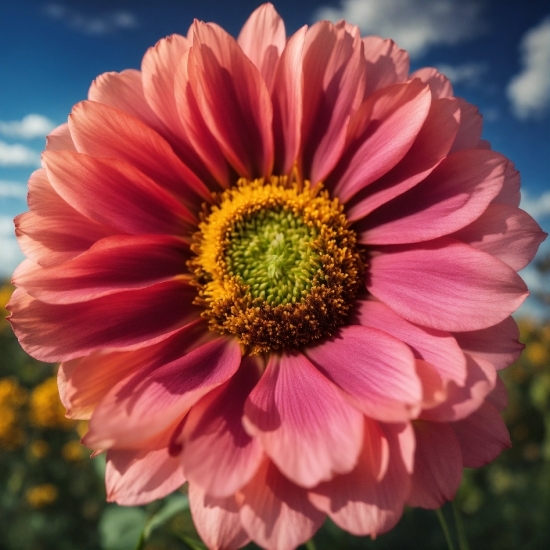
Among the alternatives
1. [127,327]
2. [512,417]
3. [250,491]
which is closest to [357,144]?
[127,327]

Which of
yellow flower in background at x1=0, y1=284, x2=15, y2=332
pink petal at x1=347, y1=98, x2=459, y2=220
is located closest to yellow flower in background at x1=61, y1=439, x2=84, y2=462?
yellow flower in background at x1=0, y1=284, x2=15, y2=332

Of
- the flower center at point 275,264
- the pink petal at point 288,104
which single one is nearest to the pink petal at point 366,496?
the flower center at point 275,264

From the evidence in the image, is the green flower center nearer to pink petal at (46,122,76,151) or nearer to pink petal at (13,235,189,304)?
pink petal at (13,235,189,304)

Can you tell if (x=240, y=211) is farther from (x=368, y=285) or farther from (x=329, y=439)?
(x=329, y=439)

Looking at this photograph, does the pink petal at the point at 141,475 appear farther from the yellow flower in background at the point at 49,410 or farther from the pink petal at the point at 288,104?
the yellow flower in background at the point at 49,410


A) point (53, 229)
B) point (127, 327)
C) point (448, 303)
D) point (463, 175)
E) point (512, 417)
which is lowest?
point (512, 417)

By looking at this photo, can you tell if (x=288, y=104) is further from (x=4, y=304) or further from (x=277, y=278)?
(x=4, y=304)

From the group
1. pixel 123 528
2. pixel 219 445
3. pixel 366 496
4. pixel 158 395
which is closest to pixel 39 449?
pixel 123 528
